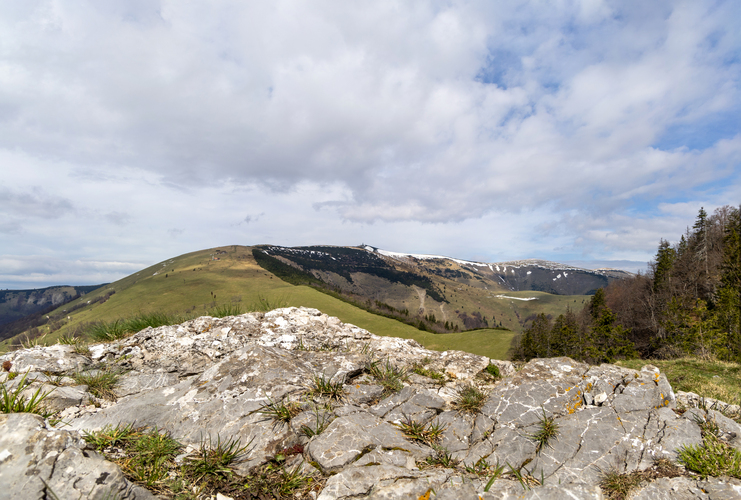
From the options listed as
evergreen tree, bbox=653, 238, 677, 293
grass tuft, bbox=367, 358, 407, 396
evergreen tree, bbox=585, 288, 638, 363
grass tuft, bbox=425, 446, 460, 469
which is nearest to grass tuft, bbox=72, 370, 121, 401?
grass tuft, bbox=367, 358, 407, 396

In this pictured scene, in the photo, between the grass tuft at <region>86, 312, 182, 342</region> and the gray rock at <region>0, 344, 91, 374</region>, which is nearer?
the gray rock at <region>0, 344, 91, 374</region>

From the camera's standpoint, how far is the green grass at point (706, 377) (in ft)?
30.9

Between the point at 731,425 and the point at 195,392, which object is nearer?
the point at 731,425

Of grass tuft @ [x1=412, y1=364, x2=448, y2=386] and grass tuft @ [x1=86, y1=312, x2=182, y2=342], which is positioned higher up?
grass tuft @ [x1=86, y1=312, x2=182, y2=342]

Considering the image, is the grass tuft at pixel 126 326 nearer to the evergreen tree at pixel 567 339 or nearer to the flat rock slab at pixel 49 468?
the flat rock slab at pixel 49 468

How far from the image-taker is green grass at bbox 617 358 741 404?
30.9 ft

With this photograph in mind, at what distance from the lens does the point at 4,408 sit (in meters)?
3.93

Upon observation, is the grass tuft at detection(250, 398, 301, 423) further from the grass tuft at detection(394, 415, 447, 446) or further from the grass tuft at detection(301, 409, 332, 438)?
the grass tuft at detection(394, 415, 447, 446)

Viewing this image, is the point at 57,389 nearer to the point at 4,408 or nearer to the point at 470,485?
the point at 4,408

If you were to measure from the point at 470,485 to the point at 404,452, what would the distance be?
45.6 inches

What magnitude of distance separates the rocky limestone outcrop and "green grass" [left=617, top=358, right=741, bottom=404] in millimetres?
6289


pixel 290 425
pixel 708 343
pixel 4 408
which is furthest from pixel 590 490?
pixel 708 343

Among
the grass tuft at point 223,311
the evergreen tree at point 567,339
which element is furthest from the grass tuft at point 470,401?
the evergreen tree at point 567,339

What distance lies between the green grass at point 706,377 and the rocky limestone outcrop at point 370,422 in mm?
6289
